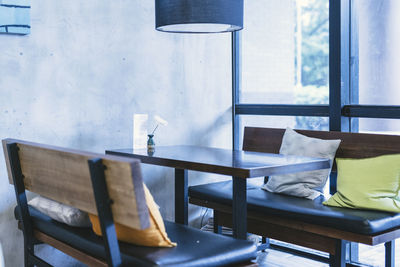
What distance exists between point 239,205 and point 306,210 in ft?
1.55

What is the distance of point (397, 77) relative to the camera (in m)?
3.32

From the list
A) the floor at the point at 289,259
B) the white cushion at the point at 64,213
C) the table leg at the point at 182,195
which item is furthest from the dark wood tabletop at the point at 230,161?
the floor at the point at 289,259

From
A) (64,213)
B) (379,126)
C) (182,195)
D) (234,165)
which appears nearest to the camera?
(64,213)

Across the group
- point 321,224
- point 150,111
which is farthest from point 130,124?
point 321,224

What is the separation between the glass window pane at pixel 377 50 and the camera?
3.33 meters

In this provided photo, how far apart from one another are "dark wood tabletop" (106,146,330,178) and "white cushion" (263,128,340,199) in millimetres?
350

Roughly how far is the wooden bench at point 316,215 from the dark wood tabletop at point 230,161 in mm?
286

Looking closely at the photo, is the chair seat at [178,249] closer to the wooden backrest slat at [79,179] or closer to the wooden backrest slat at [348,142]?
the wooden backrest slat at [79,179]

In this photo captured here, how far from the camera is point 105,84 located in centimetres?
366

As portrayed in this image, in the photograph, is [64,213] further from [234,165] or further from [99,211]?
[234,165]

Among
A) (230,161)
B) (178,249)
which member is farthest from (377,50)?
(178,249)

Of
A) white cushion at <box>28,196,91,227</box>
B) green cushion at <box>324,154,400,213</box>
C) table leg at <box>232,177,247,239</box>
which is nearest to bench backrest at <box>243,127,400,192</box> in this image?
green cushion at <box>324,154,400,213</box>

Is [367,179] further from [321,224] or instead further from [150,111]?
[150,111]

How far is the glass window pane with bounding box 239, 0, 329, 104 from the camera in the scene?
377cm
